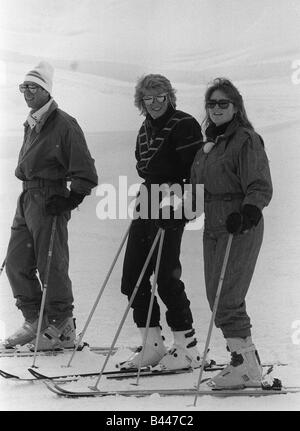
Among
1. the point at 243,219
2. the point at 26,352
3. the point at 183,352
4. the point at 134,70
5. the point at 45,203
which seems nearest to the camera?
the point at 243,219

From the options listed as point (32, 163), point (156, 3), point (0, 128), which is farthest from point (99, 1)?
point (32, 163)

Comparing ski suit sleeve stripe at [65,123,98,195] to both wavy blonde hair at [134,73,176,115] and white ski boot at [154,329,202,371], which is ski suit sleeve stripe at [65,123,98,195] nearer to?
wavy blonde hair at [134,73,176,115]

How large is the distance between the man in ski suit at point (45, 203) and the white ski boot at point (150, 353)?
2.38 ft

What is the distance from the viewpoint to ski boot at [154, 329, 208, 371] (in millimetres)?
4566

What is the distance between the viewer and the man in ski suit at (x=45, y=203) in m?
4.98

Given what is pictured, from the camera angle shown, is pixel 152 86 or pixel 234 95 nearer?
pixel 234 95

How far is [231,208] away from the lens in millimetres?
3996

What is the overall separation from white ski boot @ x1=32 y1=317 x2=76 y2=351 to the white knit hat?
1611 mm

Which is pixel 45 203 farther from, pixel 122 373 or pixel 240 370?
pixel 240 370

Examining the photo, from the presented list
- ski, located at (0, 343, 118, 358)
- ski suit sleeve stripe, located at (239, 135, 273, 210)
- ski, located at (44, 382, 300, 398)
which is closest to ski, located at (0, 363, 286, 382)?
ski, located at (44, 382, 300, 398)

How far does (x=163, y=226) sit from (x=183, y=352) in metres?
0.82

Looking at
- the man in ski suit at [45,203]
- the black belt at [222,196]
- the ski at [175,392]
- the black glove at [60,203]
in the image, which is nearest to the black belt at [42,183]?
the man in ski suit at [45,203]

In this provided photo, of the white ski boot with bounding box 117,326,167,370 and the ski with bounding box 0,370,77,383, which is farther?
the white ski boot with bounding box 117,326,167,370

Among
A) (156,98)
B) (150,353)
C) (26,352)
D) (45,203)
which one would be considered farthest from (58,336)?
(156,98)
